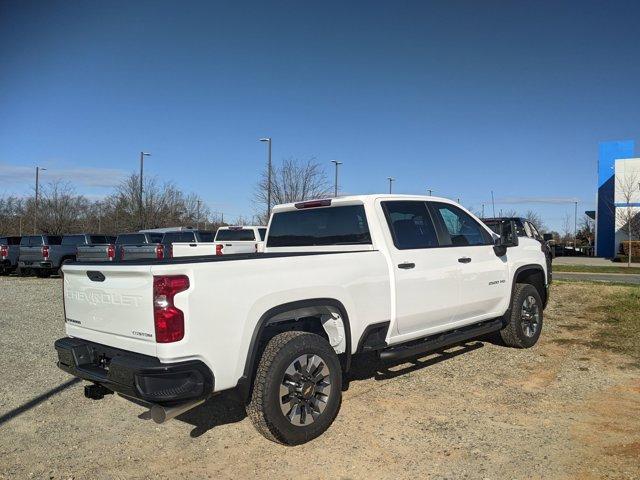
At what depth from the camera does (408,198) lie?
17.5 feet

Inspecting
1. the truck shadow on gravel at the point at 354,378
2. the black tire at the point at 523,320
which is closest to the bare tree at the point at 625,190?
the black tire at the point at 523,320

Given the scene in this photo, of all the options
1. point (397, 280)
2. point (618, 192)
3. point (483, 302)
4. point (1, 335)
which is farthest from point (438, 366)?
point (618, 192)

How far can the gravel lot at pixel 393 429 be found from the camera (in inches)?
143

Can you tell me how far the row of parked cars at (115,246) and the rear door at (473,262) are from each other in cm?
666

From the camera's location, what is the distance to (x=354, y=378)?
568cm

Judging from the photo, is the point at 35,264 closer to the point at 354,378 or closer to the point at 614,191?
the point at 354,378

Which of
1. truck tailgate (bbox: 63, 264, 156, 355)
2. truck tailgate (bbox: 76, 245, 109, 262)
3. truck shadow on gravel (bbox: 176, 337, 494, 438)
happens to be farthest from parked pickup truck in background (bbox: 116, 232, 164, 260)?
truck tailgate (bbox: 63, 264, 156, 355)

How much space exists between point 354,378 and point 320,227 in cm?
172

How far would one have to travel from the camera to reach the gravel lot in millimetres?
3631

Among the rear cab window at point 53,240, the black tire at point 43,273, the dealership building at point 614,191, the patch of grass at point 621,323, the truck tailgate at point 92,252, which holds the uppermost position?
the dealership building at point 614,191

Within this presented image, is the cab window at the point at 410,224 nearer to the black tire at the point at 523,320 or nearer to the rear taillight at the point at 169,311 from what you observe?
the black tire at the point at 523,320

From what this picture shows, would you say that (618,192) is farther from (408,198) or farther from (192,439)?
(192,439)

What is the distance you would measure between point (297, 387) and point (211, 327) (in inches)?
36.1

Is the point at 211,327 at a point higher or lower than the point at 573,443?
higher
